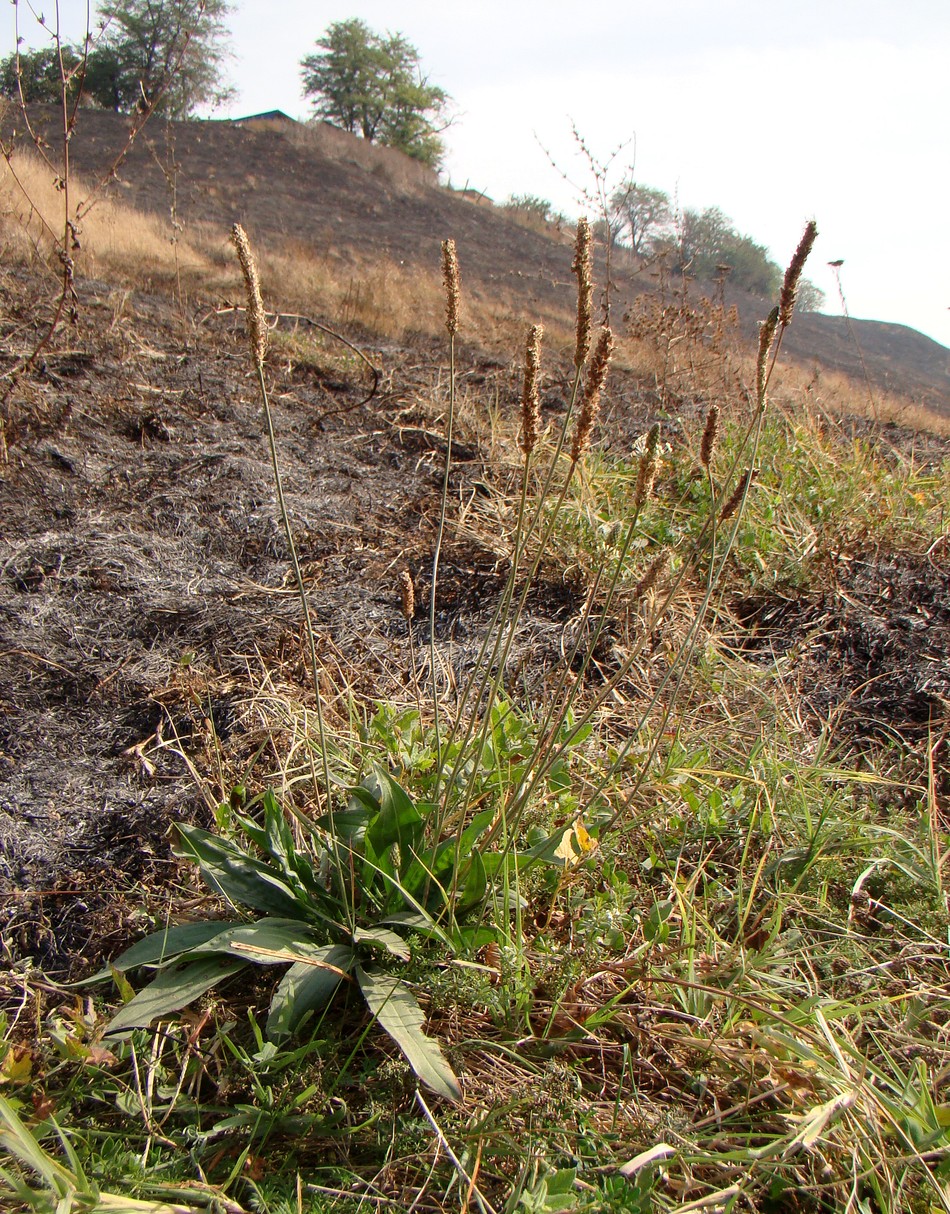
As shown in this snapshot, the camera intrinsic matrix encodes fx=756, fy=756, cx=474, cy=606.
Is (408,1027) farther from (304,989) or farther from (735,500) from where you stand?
(735,500)

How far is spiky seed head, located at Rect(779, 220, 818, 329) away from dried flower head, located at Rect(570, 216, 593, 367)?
1.51 feet

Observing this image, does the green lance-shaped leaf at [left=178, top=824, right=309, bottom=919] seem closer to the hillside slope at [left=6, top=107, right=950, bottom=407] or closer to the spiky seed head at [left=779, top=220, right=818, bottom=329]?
the spiky seed head at [left=779, top=220, right=818, bottom=329]

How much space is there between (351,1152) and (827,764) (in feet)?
5.68

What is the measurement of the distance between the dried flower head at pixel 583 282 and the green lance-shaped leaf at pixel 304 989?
45.2 inches

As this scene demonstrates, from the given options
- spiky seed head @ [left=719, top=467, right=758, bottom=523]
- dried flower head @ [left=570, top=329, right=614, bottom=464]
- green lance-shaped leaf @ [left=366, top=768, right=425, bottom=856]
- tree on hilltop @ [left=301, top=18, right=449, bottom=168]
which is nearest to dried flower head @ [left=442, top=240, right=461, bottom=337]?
dried flower head @ [left=570, top=329, right=614, bottom=464]

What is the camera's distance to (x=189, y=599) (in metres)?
2.62

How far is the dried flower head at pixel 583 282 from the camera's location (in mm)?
1154

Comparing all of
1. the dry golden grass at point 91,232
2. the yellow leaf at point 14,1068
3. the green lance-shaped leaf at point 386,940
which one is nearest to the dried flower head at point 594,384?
the green lance-shaped leaf at point 386,940

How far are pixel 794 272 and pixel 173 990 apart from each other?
5.86 feet

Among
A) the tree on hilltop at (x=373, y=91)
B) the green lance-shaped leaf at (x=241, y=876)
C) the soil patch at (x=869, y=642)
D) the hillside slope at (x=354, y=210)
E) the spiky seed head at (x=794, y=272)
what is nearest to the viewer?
the spiky seed head at (x=794, y=272)

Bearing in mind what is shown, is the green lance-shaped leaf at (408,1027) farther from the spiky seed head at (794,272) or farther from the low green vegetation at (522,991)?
the spiky seed head at (794,272)

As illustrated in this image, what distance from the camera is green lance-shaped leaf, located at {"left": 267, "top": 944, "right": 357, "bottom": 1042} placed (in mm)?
1332

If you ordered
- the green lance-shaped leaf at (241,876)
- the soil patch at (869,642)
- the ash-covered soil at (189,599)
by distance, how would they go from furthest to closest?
1. the soil patch at (869,642)
2. the ash-covered soil at (189,599)
3. the green lance-shaped leaf at (241,876)

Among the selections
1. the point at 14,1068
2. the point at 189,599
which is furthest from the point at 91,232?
the point at 14,1068
